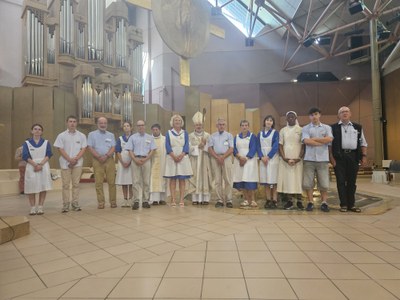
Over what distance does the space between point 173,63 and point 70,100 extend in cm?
620

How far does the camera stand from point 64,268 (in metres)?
2.24

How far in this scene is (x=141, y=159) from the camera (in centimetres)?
490

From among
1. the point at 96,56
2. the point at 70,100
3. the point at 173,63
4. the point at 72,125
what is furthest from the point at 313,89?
the point at 72,125

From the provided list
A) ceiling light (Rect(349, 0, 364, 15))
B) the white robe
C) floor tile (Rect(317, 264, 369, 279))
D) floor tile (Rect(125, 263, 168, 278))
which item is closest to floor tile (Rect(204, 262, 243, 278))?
floor tile (Rect(125, 263, 168, 278))

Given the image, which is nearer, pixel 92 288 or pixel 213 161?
pixel 92 288

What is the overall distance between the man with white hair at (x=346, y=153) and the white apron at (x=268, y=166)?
0.82 meters

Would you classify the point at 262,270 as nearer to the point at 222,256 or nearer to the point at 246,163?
the point at 222,256

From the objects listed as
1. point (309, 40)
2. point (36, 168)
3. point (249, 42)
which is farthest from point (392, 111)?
point (36, 168)

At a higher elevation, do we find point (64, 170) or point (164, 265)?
point (64, 170)

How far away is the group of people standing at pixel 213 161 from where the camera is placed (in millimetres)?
4254

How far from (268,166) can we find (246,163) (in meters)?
0.35

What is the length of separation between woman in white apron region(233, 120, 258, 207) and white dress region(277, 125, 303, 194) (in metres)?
0.43

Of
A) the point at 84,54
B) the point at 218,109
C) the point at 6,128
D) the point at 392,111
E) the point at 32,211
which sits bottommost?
the point at 32,211

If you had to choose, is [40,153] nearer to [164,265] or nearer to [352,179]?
[164,265]
